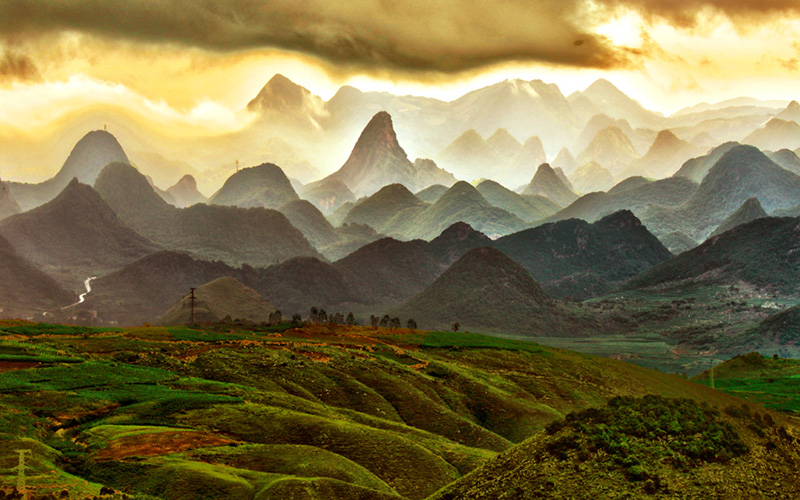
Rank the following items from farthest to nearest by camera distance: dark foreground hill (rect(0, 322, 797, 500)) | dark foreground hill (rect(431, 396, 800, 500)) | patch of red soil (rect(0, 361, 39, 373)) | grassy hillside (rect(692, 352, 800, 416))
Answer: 1. grassy hillside (rect(692, 352, 800, 416))
2. patch of red soil (rect(0, 361, 39, 373))
3. dark foreground hill (rect(0, 322, 797, 500))
4. dark foreground hill (rect(431, 396, 800, 500))

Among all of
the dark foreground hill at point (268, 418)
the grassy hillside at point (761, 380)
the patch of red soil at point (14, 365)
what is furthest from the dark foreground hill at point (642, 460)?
the grassy hillside at point (761, 380)

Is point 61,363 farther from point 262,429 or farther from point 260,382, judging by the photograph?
point 262,429

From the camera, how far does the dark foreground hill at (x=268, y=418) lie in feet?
136

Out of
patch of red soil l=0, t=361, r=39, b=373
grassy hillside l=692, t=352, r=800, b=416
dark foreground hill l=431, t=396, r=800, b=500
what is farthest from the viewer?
grassy hillside l=692, t=352, r=800, b=416

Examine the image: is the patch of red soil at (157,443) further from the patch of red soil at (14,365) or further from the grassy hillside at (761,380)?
the grassy hillside at (761,380)

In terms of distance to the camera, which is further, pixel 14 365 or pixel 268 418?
pixel 14 365

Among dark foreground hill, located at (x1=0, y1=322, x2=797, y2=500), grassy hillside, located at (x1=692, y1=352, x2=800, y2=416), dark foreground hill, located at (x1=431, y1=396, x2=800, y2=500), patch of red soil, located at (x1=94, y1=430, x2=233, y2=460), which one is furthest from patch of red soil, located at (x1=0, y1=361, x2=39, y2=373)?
grassy hillside, located at (x1=692, y1=352, x2=800, y2=416)

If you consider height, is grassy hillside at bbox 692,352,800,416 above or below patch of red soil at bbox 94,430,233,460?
below

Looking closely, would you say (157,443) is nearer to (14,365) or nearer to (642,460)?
(14,365)

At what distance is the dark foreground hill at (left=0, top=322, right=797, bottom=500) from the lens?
41438 millimetres

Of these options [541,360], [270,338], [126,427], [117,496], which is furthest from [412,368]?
[117,496]

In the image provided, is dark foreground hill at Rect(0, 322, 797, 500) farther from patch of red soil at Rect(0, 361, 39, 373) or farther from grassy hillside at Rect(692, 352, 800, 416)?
grassy hillside at Rect(692, 352, 800, 416)

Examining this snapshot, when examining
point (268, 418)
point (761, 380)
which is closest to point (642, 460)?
point (268, 418)

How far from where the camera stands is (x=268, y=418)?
58500mm
